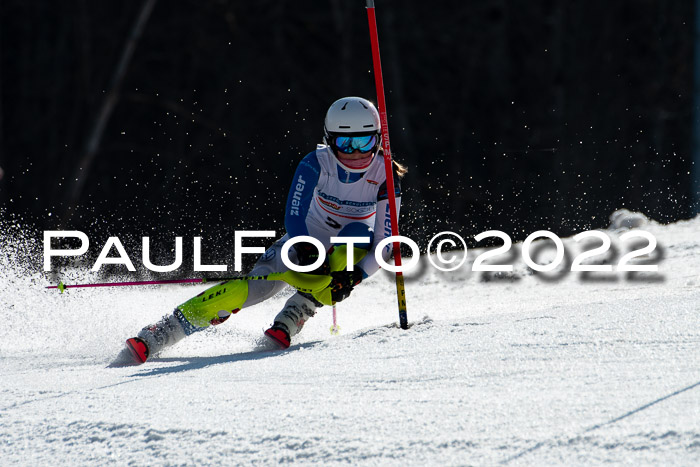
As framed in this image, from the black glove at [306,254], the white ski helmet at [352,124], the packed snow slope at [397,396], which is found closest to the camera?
the packed snow slope at [397,396]

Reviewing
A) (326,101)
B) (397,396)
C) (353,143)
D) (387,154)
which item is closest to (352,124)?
(353,143)

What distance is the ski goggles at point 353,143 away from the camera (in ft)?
13.9

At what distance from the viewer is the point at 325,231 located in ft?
15.3

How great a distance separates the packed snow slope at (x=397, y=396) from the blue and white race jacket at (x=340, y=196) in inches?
23.8

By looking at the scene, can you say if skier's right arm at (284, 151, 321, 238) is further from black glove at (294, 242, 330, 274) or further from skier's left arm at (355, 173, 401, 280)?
skier's left arm at (355, 173, 401, 280)

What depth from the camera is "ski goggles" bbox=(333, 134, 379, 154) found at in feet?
13.9

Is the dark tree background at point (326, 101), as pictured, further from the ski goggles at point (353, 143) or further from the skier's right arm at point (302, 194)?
the ski goggles at point (353, 143)

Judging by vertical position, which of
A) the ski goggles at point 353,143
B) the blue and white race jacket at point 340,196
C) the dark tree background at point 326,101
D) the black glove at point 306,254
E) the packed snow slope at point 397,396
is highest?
the dark tree background at point 326,101

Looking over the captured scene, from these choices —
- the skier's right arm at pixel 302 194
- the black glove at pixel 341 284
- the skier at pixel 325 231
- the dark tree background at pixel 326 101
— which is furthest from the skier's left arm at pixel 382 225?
the dark tree background at pixel 326 101

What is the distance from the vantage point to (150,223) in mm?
15227

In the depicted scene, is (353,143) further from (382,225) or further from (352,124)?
(382,225)

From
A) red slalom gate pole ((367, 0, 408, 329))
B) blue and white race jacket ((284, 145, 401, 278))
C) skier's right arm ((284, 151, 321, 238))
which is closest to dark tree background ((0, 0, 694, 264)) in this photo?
blue and white race jacket ((284, 145, 401, 278))

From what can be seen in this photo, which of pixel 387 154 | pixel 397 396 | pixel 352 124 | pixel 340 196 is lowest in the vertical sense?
pixel 397 396

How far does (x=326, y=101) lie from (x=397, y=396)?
14018mm
